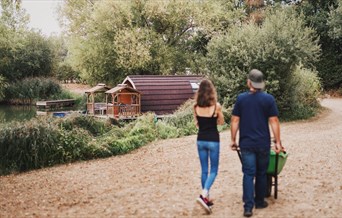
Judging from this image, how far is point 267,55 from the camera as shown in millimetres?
18297

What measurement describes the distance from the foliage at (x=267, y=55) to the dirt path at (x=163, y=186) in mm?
5803

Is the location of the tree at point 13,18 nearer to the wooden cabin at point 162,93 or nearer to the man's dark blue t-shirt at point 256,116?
the wooden cabin at point 162,93

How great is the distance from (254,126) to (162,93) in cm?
1735

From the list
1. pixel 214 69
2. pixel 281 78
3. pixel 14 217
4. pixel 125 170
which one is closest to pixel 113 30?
pixel 214 69

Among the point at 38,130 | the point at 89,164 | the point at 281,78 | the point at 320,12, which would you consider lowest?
the point at 89,164

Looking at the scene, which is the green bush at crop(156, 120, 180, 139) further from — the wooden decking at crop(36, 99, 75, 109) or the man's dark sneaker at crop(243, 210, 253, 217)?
the wooden decking at crop(36, 99, 75, 109)

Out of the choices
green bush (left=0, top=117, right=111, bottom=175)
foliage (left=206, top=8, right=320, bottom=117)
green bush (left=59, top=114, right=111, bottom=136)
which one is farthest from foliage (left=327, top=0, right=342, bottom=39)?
green bush (left=0, top=117, right=111, bottom=175)

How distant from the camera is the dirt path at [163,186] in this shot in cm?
656

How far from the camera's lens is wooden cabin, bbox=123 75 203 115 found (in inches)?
899

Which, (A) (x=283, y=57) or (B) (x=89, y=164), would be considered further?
(A) (x=283, y=57)

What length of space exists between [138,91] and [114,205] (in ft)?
51.6

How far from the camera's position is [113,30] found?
104 feet

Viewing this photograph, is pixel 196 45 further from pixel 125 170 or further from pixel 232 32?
pixel 125 170

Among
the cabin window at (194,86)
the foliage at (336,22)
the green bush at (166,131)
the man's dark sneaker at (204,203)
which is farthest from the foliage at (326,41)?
the man's dark sneaker at (204,203)
